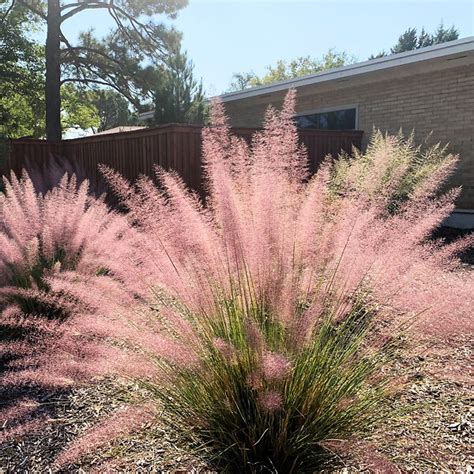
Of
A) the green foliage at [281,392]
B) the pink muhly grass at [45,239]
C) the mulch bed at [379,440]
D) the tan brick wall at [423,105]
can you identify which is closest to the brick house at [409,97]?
the tan brick wall at [423,105]

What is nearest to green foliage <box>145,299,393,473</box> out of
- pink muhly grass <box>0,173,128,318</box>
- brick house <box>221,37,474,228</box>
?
pink muhly grass <box>0,173,128,318</box>

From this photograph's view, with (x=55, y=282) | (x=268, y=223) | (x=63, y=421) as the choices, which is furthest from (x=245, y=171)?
(x=63, y=421)

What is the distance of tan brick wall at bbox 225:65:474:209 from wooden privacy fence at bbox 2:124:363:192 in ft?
2.63

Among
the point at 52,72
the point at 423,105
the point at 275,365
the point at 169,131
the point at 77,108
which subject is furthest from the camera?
the point at 77,108

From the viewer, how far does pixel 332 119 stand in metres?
12.1

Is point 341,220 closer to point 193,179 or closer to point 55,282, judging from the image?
point 55,282

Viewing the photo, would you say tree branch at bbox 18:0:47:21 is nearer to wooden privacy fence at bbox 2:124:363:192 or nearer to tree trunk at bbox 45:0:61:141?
tree trunk at bbox 45:0:61:141

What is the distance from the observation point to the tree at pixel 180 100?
13.9m

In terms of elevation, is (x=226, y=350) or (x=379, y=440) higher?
(x=226, y=350)

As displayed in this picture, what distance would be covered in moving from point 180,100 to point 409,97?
6.77m

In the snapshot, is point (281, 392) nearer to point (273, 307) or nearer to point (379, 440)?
point (273, 307)

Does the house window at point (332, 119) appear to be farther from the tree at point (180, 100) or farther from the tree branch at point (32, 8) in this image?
the tree branch at point (32, 8)

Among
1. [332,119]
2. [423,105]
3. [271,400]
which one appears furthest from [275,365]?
[332,119]

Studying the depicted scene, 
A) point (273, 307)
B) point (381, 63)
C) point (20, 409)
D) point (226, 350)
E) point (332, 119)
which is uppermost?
point (381, 63)
